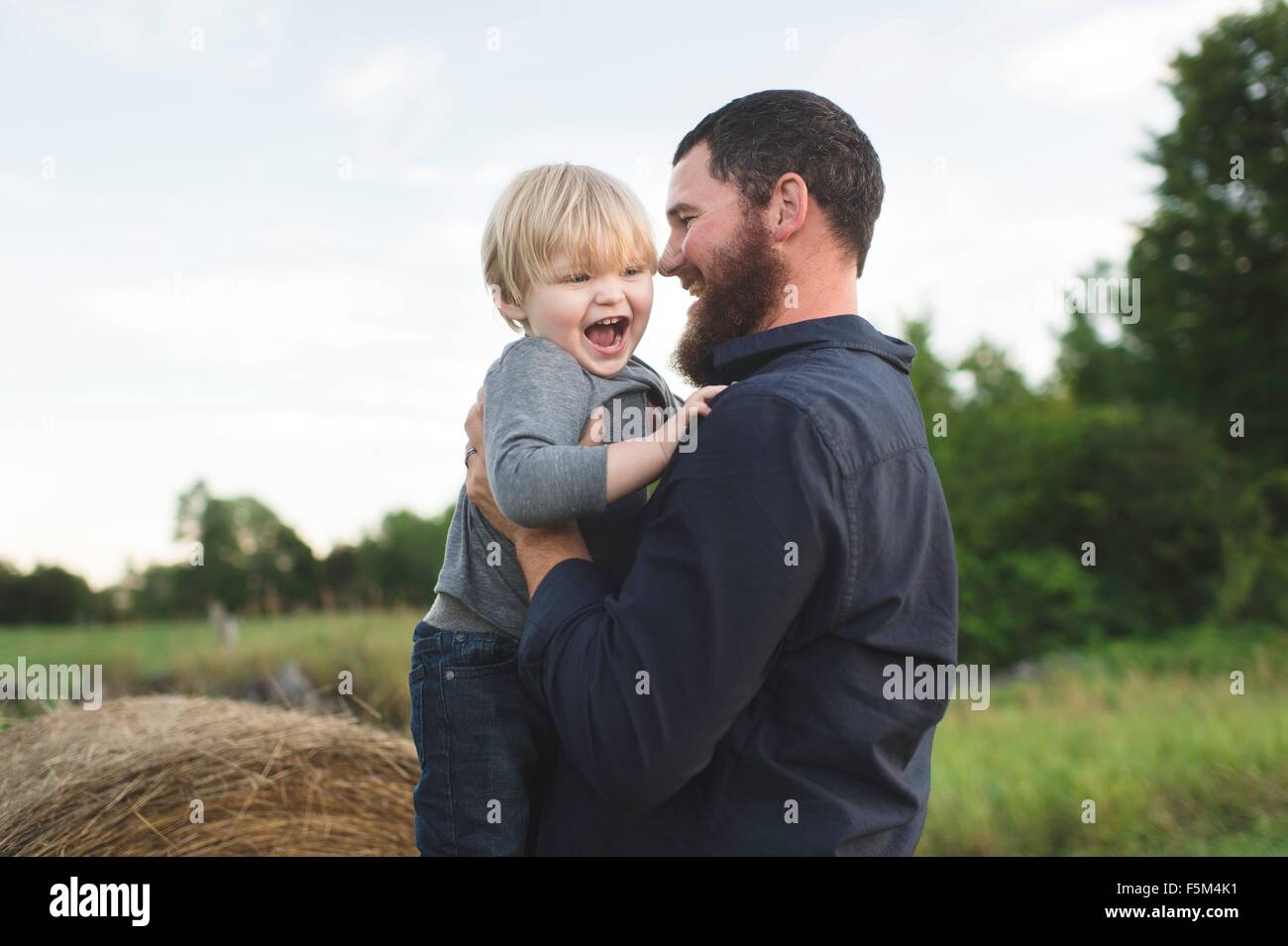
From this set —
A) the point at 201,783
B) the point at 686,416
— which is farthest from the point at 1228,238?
the point at 686,416

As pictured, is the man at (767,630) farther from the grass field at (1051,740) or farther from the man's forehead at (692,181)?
the grass field at (1051,740)

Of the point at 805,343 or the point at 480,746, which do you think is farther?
the point at 480,746

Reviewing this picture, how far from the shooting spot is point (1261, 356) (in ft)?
68.6

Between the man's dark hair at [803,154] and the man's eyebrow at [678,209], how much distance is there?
8cm

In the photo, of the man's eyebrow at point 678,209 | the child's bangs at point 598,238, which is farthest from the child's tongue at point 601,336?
the man's eyebrow at point 678,209

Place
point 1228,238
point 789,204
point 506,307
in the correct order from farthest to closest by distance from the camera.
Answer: point 1228,238, point 506,307, point 789,204

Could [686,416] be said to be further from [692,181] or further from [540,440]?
[692,181]

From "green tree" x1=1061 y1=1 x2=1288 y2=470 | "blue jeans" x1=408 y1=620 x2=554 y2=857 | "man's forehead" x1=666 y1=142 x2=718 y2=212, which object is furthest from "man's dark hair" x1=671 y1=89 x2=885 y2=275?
"green tree" x1=1061 y1=1 x2=1288 y2=470

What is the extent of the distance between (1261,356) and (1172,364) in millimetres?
1916

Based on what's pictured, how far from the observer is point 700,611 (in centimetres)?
168

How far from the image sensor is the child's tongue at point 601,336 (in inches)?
92.8

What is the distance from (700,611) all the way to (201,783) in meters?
2.32

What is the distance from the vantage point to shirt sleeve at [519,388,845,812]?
1.68 m
